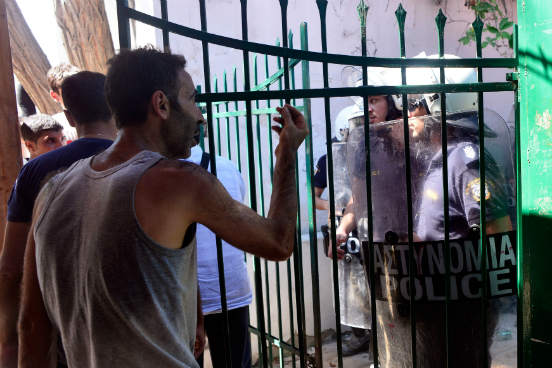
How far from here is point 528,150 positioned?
1.99 metres

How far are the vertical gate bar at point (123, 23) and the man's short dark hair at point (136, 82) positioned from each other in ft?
0.94

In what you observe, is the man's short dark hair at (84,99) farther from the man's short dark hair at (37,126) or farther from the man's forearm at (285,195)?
the man's short dark hair at (37,126)

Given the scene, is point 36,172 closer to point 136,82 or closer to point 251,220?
point 136,82

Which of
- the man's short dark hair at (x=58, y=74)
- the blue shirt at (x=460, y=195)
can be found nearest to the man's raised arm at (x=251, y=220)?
the blue shirt at (x=460, y=195)

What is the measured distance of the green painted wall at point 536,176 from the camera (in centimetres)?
192

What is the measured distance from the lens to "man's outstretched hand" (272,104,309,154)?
1.66 m

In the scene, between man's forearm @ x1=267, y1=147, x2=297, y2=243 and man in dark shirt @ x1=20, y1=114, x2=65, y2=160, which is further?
man in dark shirt @ x1=20, y1=114, x2=65, y2=160

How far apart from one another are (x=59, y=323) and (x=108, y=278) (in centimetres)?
29

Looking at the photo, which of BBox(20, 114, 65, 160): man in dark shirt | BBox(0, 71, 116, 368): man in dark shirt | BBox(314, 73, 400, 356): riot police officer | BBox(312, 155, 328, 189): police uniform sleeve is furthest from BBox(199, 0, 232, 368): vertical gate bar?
BBox(312, 155, 328, 189): police uniform sleeve

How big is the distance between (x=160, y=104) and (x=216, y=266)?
1411 millimetres

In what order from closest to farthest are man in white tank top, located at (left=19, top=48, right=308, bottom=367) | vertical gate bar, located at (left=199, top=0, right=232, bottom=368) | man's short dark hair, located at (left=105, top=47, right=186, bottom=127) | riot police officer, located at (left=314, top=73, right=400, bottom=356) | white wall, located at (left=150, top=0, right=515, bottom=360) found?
1. man in white tank top, located at (left=19, top=48, right=308, bottom=367)
2. man's short dark hair, located at (left=105, top=47, right=186, bottom=127)
3. vertical gate bar, located at (left=199, top=0, right=232, bottom=368)
4. riot police officer, located at (left=314, top=73, right=400, bottom=356)
5. white wall, located at (left=150, top=0, right=515, bottom=360)

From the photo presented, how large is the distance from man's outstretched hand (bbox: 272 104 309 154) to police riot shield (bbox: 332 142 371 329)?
1.74 metres

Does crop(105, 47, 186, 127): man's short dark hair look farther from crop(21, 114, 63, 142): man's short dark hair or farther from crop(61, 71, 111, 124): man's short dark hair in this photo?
crop(21, 114, 63, 142): man's short dark hair

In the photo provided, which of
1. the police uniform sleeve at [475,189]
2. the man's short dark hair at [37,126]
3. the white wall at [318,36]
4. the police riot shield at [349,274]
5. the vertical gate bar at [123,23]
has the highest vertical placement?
the white wall at [318,36]
